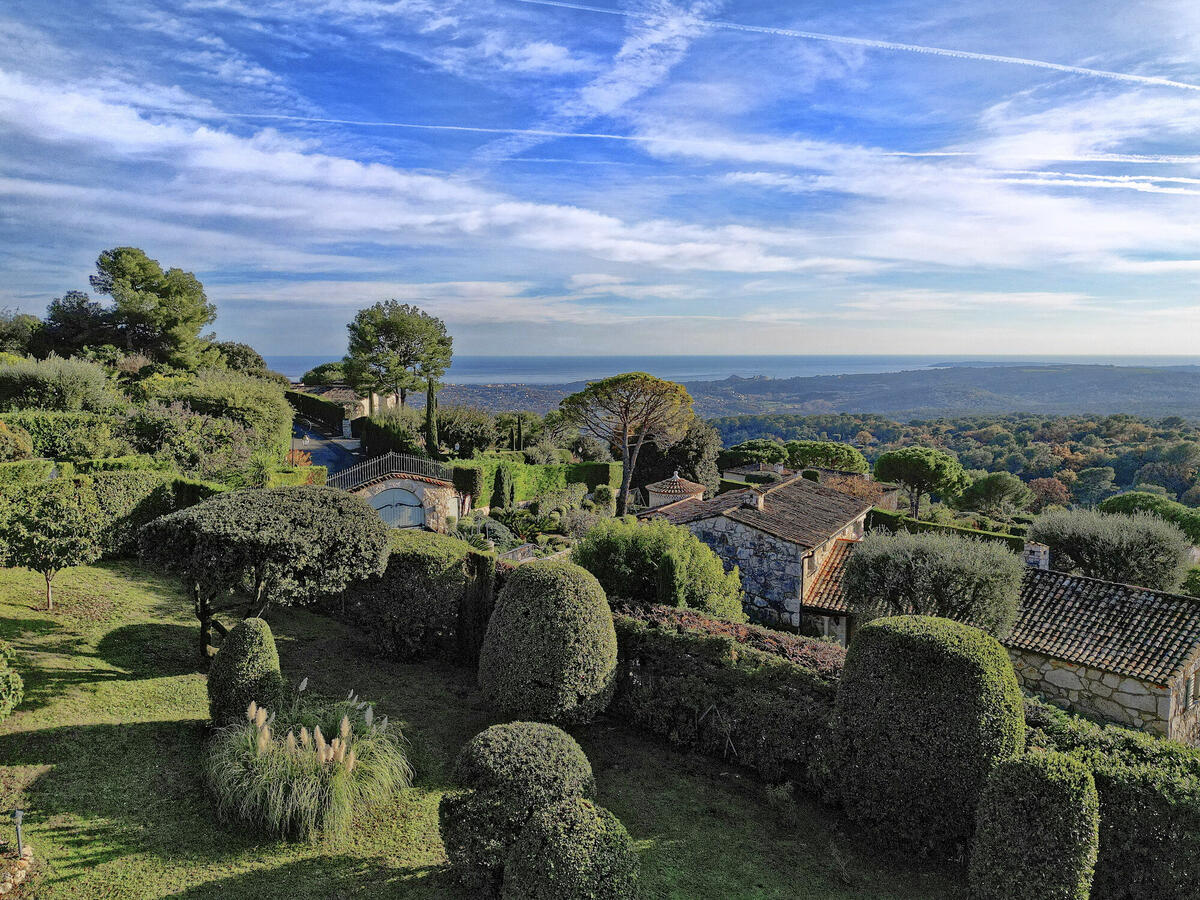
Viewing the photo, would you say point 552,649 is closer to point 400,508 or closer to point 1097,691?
point 1097,691

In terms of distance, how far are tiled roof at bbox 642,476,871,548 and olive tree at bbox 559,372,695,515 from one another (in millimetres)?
9471

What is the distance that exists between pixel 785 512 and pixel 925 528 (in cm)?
910

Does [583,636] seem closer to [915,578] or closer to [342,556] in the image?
[342,556]

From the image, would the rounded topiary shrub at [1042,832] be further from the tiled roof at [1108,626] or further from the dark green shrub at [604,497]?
the dark green shrub at [604,497]

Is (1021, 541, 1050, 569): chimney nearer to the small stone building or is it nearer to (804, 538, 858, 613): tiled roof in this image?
(804, 538, 858, 613): tiled roof

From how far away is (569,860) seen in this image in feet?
17.5

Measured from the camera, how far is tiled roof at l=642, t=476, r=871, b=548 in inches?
665

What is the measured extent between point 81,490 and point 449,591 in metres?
6.72

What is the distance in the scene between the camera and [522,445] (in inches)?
1580

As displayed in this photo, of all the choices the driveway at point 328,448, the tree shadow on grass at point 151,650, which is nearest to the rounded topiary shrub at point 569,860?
the tree shadow on grass at point 151,650

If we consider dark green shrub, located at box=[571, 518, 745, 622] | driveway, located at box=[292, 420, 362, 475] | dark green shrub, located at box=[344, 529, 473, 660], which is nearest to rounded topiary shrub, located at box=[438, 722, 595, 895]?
dark green shrub, located at box=[344, 529, 473, 660]

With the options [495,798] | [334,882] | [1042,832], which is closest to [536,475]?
[334,882]

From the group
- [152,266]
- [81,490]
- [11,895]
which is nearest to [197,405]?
[81,490]

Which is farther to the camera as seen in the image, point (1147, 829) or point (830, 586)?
point (830, 586)
